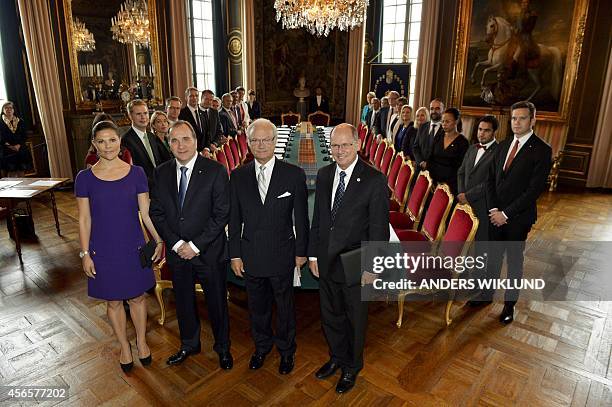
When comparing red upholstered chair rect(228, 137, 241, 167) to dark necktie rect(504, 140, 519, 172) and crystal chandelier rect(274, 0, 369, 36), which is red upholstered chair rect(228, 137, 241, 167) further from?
dark necktie rect(504, 140, 519, 172)

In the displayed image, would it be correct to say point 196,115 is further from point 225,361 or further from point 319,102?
point 319,102

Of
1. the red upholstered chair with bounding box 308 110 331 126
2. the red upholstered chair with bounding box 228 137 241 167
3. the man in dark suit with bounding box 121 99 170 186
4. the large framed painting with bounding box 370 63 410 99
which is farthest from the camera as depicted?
the red upholstered chair with bounding box 308 110 331 126

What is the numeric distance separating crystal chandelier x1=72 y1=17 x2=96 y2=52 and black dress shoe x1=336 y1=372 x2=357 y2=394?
728 cm

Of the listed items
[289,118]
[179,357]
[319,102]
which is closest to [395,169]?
[179,357]

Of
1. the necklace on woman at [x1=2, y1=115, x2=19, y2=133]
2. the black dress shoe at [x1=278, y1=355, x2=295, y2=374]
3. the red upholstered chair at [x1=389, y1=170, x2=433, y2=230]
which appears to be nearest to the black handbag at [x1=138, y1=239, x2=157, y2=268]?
the black dress shoe at [x1=278, y1=355, x2=295, y2=374]

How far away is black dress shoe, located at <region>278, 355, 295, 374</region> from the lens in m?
2.63

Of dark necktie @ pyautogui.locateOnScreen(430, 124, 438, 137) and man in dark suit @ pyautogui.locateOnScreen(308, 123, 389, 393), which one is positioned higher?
dark necktie @ pyautogui.locateOnScreen(430, 124, 438, 137)

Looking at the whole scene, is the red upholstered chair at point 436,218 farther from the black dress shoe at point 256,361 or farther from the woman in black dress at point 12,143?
the woman in black dress at point 12,143

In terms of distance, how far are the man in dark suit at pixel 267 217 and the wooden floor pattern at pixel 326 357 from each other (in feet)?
2.13

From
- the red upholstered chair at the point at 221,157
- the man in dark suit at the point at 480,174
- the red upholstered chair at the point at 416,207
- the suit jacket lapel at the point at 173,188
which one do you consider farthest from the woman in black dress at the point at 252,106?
the suit jacket lapel at the point at 173,188

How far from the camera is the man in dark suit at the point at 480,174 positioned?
336 cm

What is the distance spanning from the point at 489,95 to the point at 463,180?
5690mm

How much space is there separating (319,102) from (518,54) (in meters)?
5.23

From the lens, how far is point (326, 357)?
→ 2805 mm
